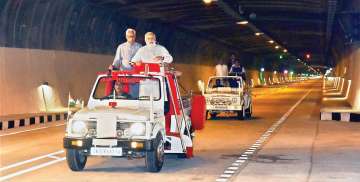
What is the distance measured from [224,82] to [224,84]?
9 centimetres

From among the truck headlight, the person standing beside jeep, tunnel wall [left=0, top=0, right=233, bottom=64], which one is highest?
tunnel wall [left=0, top=0, right=233, bottom=64]

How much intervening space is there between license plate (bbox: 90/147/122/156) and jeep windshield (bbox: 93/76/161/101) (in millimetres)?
1585

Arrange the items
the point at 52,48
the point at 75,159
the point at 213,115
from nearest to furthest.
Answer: the point at 75,159 → the point at 213,115 → the point at 52,48

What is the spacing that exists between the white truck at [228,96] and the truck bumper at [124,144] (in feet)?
46.1

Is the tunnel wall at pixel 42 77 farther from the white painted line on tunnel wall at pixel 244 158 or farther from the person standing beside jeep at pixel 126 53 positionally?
the person standing beside jeep at pixel 126 53

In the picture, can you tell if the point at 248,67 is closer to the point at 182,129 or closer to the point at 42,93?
the point at 42,93

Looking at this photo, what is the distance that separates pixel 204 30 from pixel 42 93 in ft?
72.3

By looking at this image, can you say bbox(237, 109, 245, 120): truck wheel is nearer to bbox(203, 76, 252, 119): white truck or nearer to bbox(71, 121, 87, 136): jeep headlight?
bbox(203, 76, 252, 119): white truck

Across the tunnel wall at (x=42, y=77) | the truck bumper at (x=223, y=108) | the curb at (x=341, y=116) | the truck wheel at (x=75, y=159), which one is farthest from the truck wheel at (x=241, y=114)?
the truck wheel at (x=75, y=159)

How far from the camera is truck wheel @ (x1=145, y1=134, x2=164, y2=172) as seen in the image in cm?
1073

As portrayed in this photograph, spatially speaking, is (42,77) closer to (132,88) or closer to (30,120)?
(30,120)

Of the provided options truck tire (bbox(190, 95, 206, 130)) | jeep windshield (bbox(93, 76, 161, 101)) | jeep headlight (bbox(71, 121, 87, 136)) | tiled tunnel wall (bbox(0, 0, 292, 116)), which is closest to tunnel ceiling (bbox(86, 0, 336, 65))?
tiled tunnel wall (bbox(0, 0, 292, 116))

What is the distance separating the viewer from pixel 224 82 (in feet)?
84.4

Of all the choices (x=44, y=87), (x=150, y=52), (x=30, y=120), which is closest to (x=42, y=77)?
(x=44, y=87)
